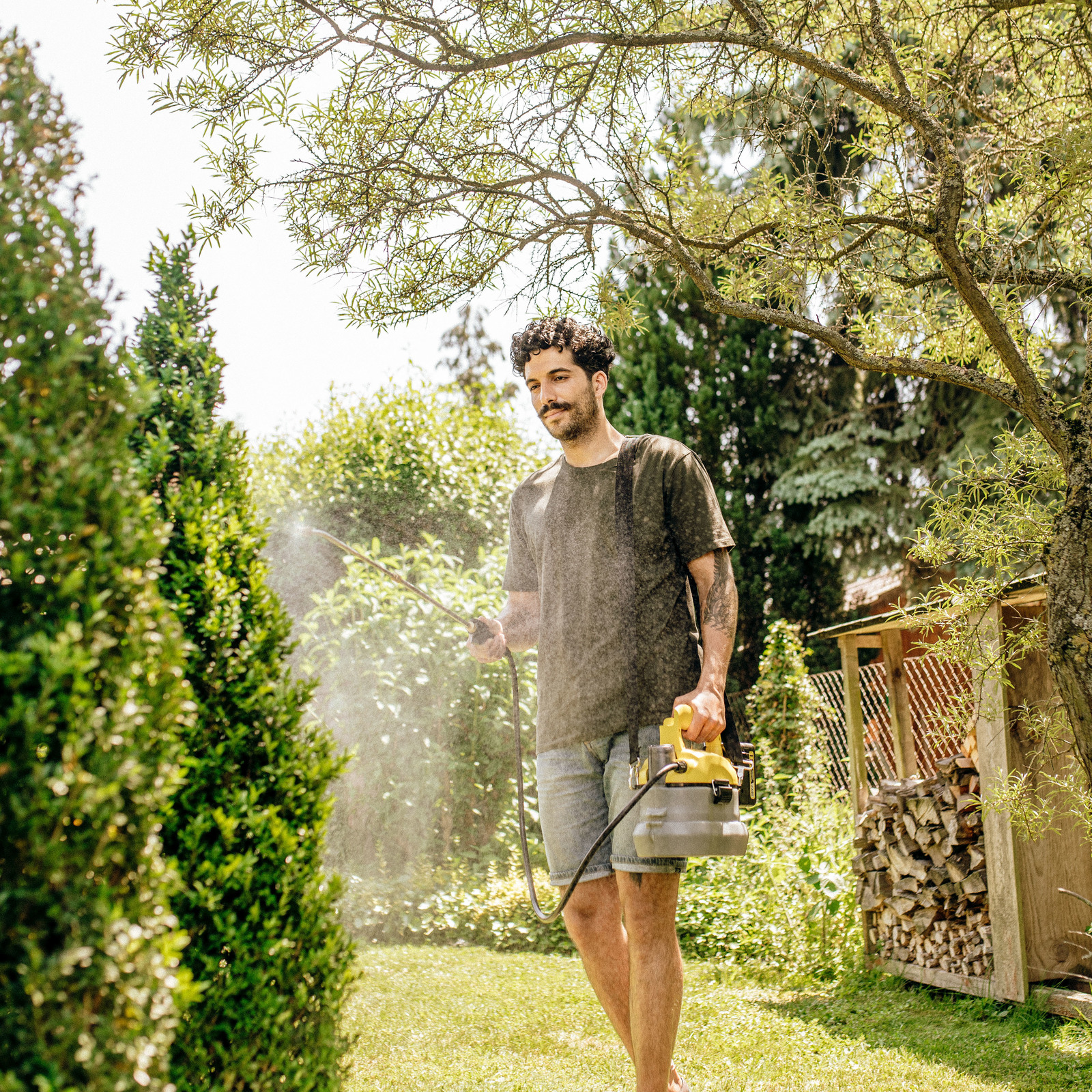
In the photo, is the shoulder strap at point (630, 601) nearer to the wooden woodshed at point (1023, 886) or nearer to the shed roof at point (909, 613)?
the shed roof at point (909, 613)

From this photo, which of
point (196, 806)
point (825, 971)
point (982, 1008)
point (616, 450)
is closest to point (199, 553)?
point (196, 806)

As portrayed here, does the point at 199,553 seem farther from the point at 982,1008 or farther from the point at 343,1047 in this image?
the point at 982,1008

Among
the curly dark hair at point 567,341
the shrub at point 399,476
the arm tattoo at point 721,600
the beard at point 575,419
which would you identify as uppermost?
the shrub at point 399,476

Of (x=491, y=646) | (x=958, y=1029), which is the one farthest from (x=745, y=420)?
(x=491, y=646)

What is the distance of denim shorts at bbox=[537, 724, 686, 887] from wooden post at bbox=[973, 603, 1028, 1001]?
162 centimetres

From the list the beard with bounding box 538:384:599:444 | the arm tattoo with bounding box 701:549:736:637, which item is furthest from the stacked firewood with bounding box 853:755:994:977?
the beard with bounding box 538:384:599:444

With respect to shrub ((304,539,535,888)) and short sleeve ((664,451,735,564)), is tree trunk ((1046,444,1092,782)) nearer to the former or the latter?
short sleeve ((664,451,735,564))

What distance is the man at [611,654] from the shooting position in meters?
2.17

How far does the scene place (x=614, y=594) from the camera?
2.39 m

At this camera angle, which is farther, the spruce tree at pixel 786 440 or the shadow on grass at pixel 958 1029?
the spruce tree at pixel 786 440

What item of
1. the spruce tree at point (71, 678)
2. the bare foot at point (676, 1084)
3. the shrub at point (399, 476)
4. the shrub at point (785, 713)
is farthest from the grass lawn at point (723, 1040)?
the shrub at point (399, 476)

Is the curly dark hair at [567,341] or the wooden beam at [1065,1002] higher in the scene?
the curly dark hair at [567,341]

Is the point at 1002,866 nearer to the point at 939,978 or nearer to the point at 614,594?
the point at 939,978

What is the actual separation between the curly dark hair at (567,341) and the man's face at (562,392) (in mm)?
19
